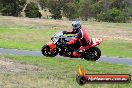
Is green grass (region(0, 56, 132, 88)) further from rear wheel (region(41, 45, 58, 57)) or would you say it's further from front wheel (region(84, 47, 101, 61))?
rear wheel (region(41, 45, 58, 57))

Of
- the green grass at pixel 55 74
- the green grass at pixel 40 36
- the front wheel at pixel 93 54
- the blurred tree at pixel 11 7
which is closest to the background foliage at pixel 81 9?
the blurred tree at pixel 11 7

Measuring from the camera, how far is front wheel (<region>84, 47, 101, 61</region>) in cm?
2120

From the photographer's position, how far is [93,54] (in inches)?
838

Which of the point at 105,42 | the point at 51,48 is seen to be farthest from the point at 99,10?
the point at 51,48

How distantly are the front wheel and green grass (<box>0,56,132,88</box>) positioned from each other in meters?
1.19

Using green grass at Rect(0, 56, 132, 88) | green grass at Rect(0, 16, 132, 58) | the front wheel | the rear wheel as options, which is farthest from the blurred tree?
green grass at Rect(0, 56, 132, 88)

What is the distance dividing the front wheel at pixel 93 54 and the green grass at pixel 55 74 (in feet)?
3.91

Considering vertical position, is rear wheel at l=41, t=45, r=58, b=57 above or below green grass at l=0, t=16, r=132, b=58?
above

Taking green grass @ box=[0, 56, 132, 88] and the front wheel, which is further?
the front wheel

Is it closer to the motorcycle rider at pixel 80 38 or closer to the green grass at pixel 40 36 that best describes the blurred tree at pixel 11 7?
the green grass at pixel 40 36

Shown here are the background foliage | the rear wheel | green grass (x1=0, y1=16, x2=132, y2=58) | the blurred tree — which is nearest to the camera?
the rear wheel

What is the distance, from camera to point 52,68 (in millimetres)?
17406

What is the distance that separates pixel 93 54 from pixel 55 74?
5.77m

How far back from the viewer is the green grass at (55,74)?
13789 millimetres
